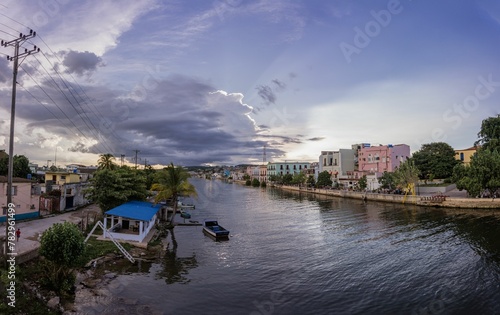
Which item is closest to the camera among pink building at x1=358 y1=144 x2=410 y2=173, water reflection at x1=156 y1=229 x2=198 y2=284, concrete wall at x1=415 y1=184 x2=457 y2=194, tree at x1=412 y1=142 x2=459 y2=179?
water reflection at x1=156 y1=229 x2=198 y2=284

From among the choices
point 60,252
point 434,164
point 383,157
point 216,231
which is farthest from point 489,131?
point 60,252

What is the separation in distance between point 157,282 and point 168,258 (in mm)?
5903

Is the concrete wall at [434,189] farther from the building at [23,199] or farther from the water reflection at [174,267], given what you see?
the building at [23,199]

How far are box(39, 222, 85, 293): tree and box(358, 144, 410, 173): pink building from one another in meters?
88.1

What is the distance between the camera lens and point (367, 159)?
99875 mm

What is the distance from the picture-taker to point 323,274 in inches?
960

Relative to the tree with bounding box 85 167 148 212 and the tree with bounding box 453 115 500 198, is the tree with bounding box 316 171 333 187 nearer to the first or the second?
the tree with bounding box 453 115 500 198

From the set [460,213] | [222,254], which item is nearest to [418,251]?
[222,254]

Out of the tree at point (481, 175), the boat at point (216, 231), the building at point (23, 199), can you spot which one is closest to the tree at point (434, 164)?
the tree at point (481, 175)

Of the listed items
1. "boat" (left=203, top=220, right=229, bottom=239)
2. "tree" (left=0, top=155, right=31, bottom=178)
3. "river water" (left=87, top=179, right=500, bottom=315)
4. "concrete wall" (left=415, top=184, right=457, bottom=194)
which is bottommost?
"river water" (left=87, top=179, right=500, bottom=315)

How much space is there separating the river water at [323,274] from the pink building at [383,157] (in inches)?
2058

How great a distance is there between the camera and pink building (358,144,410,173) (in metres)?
93.2

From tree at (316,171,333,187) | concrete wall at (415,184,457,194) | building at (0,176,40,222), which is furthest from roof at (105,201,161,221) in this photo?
tree at (316,171,333,187)

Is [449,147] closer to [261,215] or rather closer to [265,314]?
[261,215]
